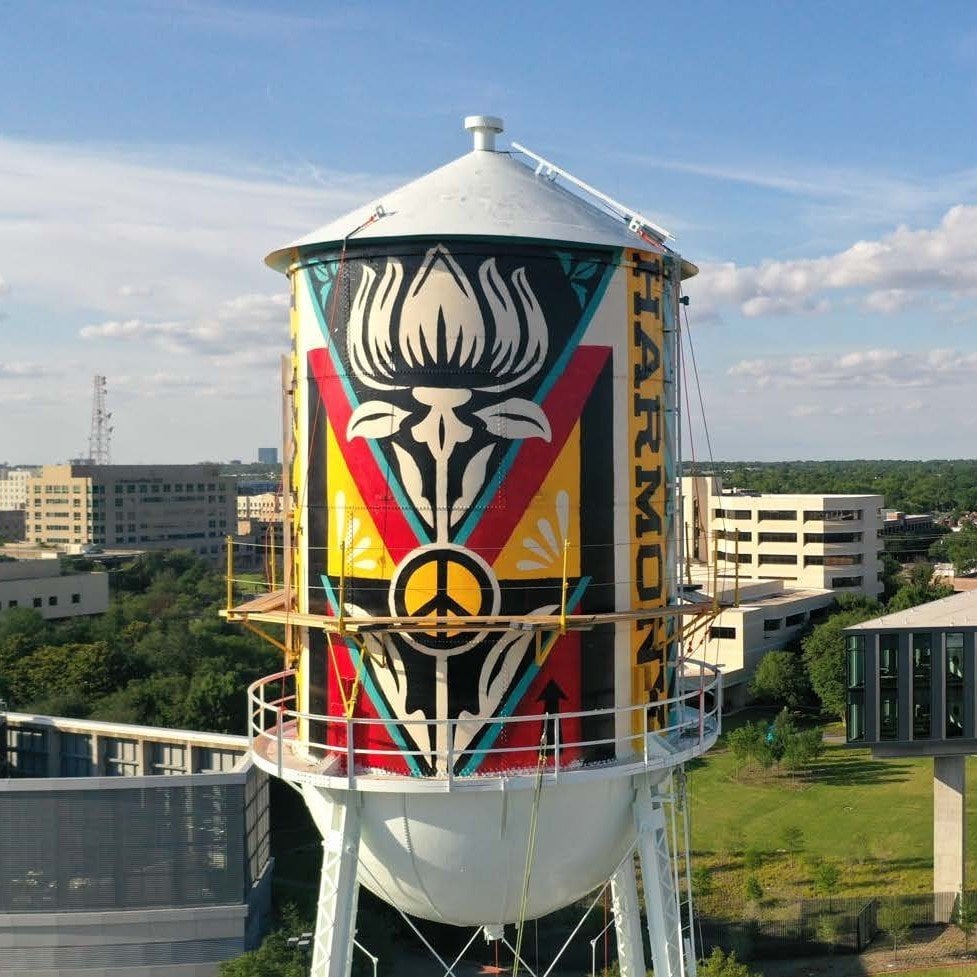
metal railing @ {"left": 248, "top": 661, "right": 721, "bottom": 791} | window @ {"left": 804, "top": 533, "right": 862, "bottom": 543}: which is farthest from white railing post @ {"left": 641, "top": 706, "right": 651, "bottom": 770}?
window @ {"left": 804, "top": 533, "right": 862, "bottom": 543}

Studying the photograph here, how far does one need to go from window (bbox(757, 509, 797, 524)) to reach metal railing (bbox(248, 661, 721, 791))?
7383 centimetres

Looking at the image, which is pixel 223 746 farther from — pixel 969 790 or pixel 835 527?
pixel 835 527

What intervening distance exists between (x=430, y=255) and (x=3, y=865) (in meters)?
24.8

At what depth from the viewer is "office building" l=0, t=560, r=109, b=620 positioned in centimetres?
8239

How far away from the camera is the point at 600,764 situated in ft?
→ 45.6

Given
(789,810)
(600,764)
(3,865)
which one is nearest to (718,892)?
(789,810)

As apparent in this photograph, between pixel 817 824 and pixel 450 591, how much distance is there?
121 ft

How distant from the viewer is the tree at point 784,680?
65.6m

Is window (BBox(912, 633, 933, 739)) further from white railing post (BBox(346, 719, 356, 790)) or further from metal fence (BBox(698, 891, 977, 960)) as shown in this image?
white railing post (BBox(346, 719, 356, 790))

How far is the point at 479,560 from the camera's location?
1352cm

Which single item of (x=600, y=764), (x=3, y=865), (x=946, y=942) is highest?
(x=600, y=764)

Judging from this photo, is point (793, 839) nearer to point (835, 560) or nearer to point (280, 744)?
point (280, 744)

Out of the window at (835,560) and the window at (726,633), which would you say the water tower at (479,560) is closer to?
the window at (726,633)

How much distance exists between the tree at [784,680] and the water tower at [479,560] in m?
53.2
